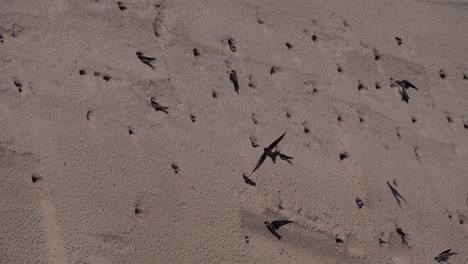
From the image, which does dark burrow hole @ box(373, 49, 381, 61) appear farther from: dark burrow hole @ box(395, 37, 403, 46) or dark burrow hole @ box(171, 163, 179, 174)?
dark burrow hole @ box(171, 163, 179, 174)

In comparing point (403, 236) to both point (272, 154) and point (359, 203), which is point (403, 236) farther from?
point (272, 154)

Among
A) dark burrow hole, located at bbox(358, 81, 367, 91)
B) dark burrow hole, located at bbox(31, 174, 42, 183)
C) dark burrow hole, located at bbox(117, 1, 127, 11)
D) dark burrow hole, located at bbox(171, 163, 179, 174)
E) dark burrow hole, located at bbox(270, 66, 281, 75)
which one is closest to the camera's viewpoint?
dark burrow hole, located at bbox(31, 174, 42, 183)

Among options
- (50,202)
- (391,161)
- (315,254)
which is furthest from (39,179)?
(391,161)

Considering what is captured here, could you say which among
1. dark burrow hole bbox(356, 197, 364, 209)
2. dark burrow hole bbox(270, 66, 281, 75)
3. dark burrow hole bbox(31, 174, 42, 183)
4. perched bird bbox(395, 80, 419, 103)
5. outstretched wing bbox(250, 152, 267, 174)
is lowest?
dark burrow hole bbox(356, 197, 364, 209)

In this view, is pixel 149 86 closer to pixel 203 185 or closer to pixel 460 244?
pixel 203 185

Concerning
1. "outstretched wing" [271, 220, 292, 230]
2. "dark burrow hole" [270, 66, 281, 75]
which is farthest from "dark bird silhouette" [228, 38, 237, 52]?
"outstretched wing" [271, 220, 292, 230]

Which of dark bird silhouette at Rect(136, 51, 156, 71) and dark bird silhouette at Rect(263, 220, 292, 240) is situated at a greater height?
dark bird silhouette at Rect(136, 51, 156, 71)

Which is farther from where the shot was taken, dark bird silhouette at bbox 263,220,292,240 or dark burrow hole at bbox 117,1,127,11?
dark burrow hole at bbox 117,1,127,11

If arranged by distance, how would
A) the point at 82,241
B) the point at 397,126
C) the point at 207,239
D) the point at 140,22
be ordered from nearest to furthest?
the point at 82,241
the point at 207,239
the point at 140,22
the point at 397,126
